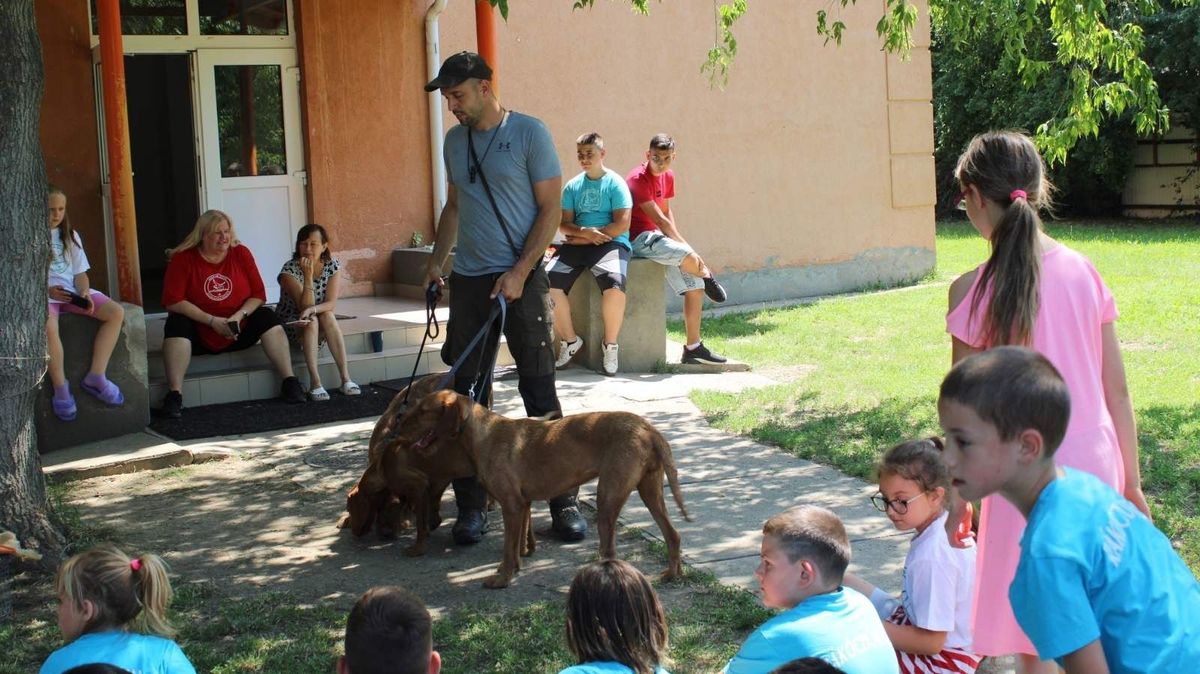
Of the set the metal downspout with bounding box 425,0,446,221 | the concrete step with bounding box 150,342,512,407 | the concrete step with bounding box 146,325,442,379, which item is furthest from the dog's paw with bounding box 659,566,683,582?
the metal downspout with bounding box 425,0,446,221

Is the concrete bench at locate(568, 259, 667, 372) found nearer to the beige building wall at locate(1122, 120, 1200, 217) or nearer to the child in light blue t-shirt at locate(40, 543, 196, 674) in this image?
the child in light blue t-shirt at locate(40, 543, 196, 674)

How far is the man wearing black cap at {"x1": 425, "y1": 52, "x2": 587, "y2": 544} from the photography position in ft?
20.4

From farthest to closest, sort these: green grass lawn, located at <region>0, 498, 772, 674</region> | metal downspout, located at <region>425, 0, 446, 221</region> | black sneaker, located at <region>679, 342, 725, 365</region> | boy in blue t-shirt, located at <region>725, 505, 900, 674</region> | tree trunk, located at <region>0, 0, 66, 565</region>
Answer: metal downspout, located at <region>425, 0, 446, 221</region> < black sneaker, located at <region>679, 342, 725, 365</region> < tree trunk, located at <region>0, 0, 66, 565</region> < green grass lawn, located at <region>0, 498, 772, 674</region> < boy in blue t-shirt, located at <region>725, 505, 900, 674</region>

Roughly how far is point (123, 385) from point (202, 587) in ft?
11.3

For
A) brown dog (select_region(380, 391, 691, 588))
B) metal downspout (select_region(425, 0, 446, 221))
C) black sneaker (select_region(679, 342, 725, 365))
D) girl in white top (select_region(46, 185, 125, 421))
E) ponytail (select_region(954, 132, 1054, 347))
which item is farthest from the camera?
metal downspout (select_region(425, 0, 446, 221))

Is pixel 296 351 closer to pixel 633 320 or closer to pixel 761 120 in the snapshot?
pixel 633 320

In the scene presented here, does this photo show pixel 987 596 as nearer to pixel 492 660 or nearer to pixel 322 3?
pixel 492 660

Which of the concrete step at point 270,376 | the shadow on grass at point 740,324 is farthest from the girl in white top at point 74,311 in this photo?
the shadow on grass at point 740,324

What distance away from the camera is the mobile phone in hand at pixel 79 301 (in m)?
8.40

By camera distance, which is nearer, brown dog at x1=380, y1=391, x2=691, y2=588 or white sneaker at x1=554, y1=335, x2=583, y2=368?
brown dog at x1=380, y1=391, x2=691, y2=588

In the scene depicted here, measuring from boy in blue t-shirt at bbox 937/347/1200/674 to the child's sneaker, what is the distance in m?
8.05

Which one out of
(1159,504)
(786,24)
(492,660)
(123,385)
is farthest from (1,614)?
(786,24)

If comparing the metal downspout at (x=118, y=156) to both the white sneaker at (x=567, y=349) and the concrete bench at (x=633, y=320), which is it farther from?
the concrete bench at (x=633, y=320)

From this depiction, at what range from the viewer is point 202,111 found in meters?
12.1
